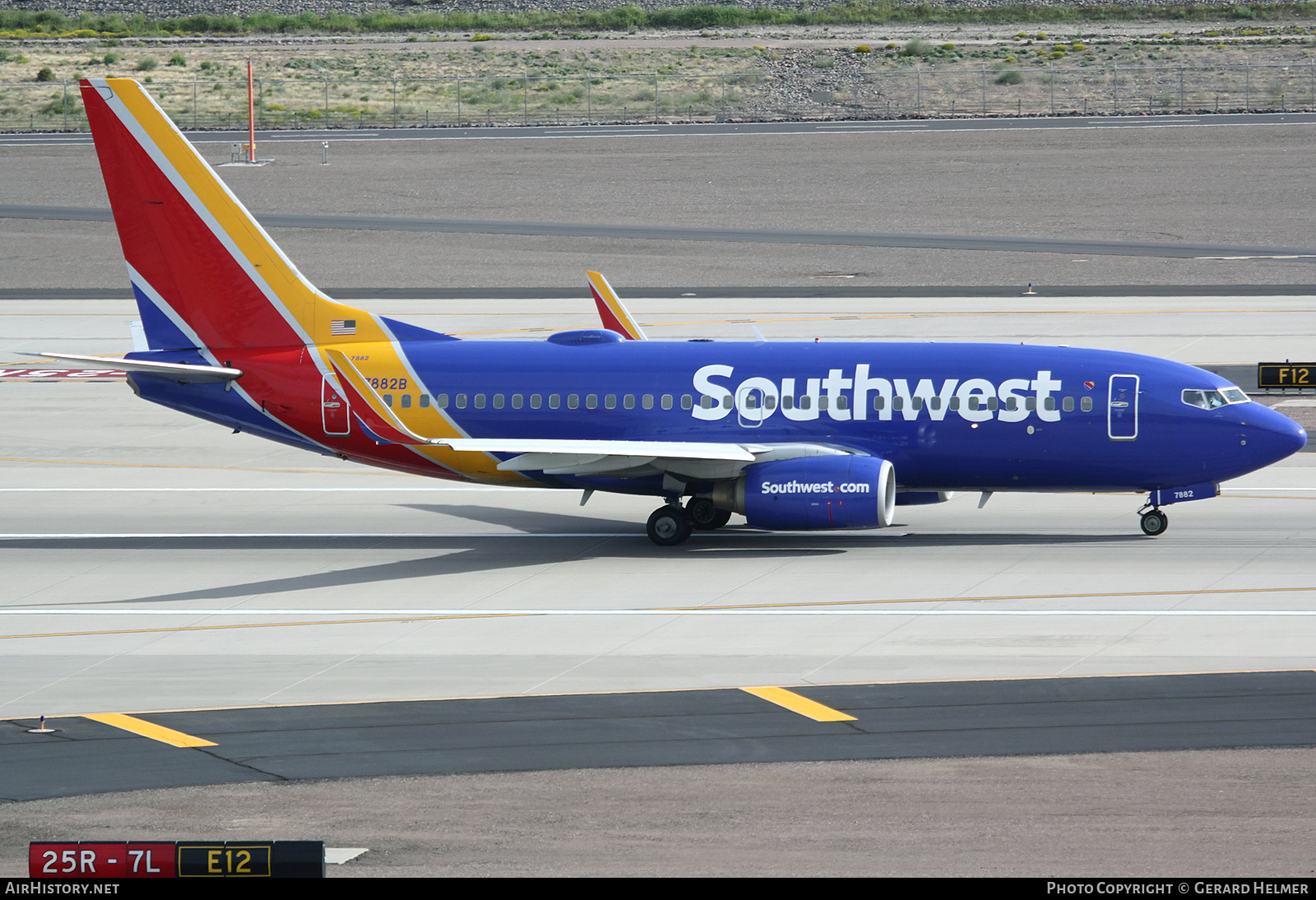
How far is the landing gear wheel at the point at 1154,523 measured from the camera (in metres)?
35.8

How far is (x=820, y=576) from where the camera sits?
33.0m

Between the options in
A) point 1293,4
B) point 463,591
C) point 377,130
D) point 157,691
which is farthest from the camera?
point 1293,4

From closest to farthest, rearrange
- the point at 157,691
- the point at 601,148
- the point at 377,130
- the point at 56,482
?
the point at 157,691
the point at 56,482
the point at 601,148
the point at 377,130

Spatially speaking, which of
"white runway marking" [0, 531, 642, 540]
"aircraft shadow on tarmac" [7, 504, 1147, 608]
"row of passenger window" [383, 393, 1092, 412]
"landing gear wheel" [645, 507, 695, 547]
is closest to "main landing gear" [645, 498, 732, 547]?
"landing gear wheel" [645, 507, 695, 547]

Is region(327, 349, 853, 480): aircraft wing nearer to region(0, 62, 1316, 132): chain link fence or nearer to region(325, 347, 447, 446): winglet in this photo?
region(325, 347, 447, 446): winglet

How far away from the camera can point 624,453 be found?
111 feet

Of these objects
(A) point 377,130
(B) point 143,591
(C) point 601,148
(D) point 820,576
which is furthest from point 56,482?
(A) point 377,130

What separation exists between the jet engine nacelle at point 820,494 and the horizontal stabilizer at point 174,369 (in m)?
11.8

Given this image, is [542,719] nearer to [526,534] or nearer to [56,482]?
[526,534]

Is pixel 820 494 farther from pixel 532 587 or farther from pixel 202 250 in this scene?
pixel 202 250

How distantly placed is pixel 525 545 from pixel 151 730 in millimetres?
13553

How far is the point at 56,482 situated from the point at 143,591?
1205cm

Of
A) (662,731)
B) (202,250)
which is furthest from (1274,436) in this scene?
(202,250)

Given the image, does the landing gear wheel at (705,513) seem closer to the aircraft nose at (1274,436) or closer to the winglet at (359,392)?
the winglet at (359,392)
